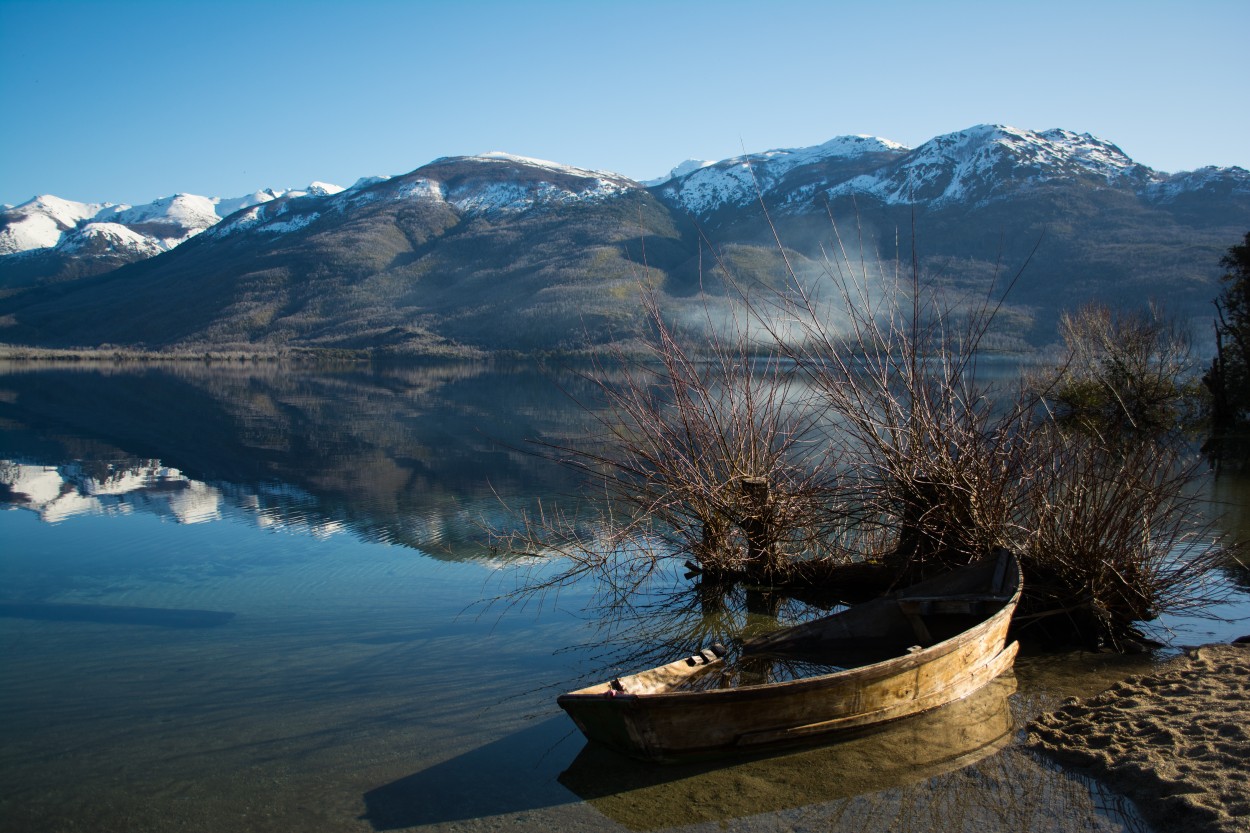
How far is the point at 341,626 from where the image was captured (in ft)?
32.1

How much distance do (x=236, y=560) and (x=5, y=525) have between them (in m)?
5.18

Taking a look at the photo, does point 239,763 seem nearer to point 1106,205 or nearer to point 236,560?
point 236,560

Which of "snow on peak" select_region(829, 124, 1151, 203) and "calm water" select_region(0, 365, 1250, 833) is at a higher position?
"snow on peak" select_region(829, 124, 1151, 203)

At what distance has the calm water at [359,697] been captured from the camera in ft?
19.1

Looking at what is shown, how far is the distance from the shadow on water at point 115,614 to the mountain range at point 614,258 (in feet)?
259

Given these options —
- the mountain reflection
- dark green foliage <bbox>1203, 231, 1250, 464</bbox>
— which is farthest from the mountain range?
dark green foliage <bbox>1203, 231, 1250, 464</bbox>

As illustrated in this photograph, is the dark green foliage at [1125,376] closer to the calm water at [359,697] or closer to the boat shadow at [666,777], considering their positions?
the calm water at [359,697]

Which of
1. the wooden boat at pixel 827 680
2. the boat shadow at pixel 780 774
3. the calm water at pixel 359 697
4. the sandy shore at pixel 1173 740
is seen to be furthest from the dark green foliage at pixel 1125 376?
the boat shadow at pixel 780 774

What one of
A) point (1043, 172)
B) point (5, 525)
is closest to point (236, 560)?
point (5, 525)

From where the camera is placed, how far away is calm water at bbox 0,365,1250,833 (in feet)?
19.1

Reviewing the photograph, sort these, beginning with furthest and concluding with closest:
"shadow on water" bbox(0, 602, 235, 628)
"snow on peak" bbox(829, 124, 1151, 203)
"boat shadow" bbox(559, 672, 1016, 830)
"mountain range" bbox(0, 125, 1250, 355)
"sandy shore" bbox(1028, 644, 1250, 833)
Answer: "snow on peak" bbox(829, 124, 1151, 203) → "mountain range" bbox(0, 125, 1250, 355) → "shadow on water" bbox(0, 602, 235, 628) → "boat shadow" bbox(559, 672, 1016, 830) → "sandy shore" bbox(1028, 644, 1250, 833)

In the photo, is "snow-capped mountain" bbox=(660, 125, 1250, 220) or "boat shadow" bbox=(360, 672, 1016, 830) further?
"snow-capped mountain" bbox=(660, 125, 1250, 220)

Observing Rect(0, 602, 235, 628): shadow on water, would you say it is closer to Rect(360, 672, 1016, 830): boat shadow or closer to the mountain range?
Rect(360, 672, 1016, 830): boat shadow

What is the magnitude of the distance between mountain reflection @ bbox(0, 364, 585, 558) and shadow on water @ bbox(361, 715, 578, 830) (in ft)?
22.1
